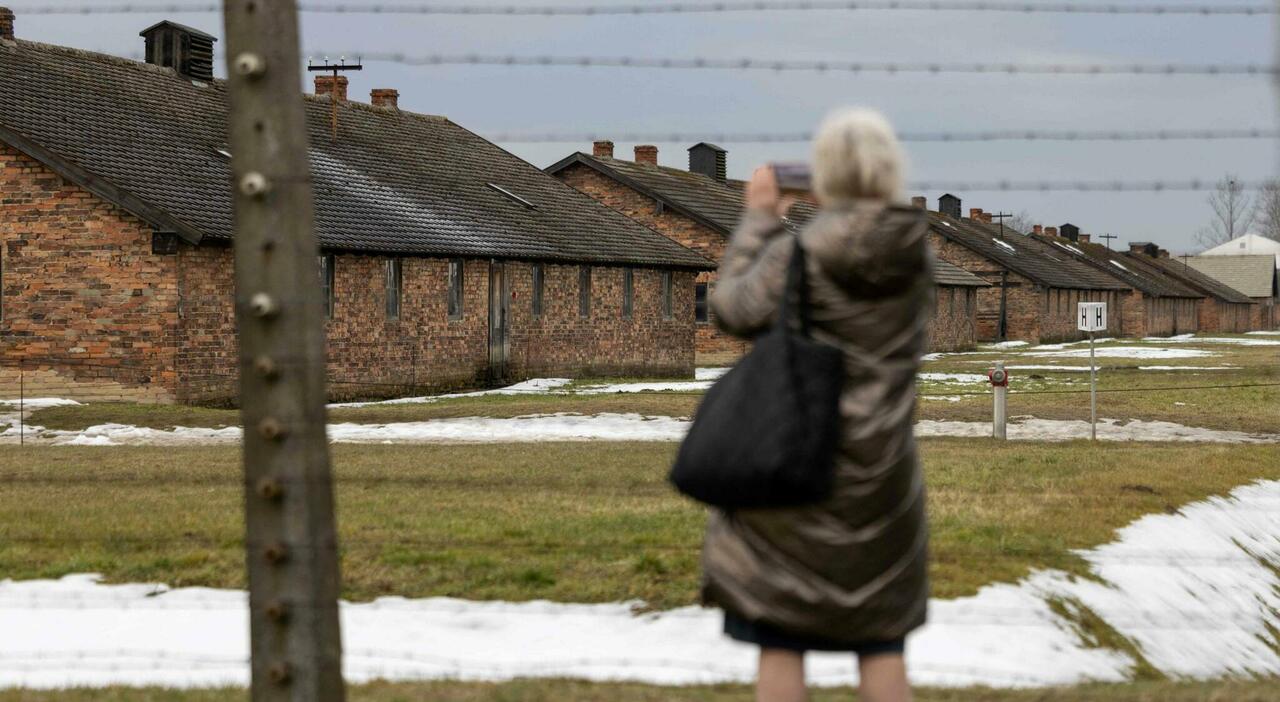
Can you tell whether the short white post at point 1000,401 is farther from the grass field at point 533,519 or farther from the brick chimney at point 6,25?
the brick chimney at point 6,25

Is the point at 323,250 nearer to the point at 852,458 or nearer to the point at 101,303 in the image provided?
the point at 101,303

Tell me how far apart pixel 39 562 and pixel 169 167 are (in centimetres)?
1984

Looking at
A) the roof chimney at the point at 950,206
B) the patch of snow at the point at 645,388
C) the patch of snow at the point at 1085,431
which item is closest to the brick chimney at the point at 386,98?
the patch of snow at the point at 645,388

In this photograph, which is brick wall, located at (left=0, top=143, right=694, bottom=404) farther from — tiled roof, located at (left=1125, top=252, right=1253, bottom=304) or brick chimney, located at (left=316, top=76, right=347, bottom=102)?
tiled roof, located at (left=1125, top=252, right=1253, bottom=304)

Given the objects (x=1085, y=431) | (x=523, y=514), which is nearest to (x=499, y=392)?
(x=1085, y=431)

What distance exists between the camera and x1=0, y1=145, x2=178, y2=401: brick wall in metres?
26.8

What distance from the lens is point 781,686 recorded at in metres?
4.62

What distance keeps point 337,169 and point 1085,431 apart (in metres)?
16.9

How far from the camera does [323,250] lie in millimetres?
30094

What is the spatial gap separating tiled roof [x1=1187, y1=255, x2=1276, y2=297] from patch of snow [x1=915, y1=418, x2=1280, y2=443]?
117 metres

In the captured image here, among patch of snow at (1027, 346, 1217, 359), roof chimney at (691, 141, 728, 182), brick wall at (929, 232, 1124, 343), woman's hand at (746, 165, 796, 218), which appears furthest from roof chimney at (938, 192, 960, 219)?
woman's hand at (746, 165, 796, 218)

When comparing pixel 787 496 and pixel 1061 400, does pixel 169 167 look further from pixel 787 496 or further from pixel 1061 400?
pixel 787 496

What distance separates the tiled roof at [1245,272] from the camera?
441 ft

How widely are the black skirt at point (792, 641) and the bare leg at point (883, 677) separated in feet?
0.06
